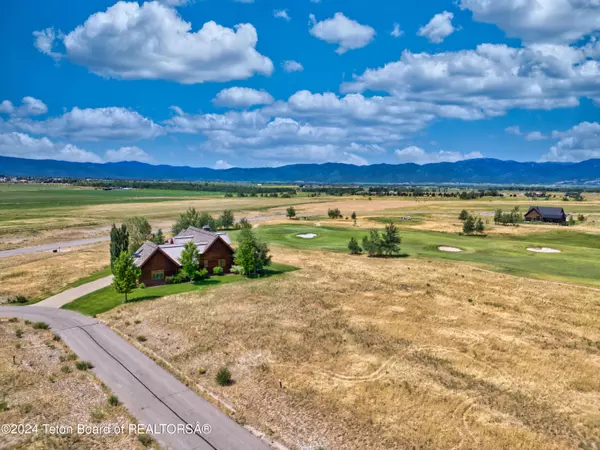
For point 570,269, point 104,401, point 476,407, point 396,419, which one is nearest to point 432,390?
point 476,407

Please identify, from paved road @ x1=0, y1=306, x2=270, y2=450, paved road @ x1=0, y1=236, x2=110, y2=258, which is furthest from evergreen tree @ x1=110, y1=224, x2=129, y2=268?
paved road @ x1=0, y1=236, x2=110, y2=258

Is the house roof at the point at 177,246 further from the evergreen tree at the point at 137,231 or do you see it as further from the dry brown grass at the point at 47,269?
the dry brown grass at the point at 47,269

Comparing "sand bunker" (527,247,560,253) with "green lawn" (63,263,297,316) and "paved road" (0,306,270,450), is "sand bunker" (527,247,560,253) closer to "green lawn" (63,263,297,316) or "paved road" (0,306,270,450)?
"green lawn" (63,263,297,316)

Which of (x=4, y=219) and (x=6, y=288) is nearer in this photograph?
(x=6, y=288)

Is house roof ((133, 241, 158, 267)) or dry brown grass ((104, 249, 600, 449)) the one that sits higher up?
house roof ((133, 241, 158, 267))

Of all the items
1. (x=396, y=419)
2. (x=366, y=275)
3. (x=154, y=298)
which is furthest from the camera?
(x=366, y=275)

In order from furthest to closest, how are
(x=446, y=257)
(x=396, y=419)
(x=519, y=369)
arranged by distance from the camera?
(x=446, y=257)
(x=519, y=369)
(x=396, y=419)

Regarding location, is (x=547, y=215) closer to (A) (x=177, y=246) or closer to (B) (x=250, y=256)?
(B) (x=250, y=256)

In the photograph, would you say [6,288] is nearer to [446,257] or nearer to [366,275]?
[366,275]
